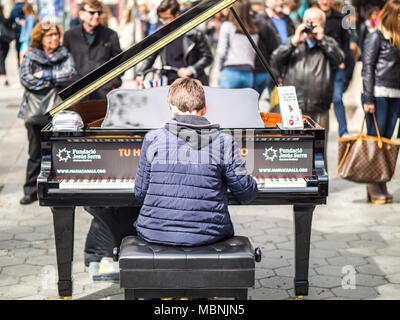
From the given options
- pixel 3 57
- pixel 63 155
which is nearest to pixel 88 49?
pixel 63 155

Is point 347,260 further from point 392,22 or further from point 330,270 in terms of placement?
point 392,22

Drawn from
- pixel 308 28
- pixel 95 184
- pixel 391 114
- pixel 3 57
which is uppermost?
pixel 3 57

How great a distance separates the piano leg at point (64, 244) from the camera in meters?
4.36

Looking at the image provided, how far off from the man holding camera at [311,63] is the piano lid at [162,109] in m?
2.19

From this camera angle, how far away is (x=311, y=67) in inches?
272

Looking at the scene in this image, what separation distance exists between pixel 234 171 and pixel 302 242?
3.36 feet

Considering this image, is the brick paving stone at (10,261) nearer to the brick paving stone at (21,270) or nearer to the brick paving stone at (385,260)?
the brick paving stone at (21,270)

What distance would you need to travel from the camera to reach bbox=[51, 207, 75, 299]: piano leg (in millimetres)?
4363

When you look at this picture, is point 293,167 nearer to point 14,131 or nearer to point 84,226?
point 84,226

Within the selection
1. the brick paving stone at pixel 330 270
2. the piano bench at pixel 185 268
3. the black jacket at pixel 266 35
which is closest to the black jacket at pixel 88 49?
the black jacket at pixel 266 35

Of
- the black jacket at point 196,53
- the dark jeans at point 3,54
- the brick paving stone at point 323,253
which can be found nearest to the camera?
the brick paving stone at point 323,253

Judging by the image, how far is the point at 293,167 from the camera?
4.36 meters

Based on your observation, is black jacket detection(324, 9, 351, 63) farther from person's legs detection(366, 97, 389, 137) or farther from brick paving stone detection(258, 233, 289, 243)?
brick paving stone detection(258, 233, 289, 243)

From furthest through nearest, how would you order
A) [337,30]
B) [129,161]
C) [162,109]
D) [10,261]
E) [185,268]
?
[337,30] < [10,261] < [162,109] < [129,161] < [185,268]
